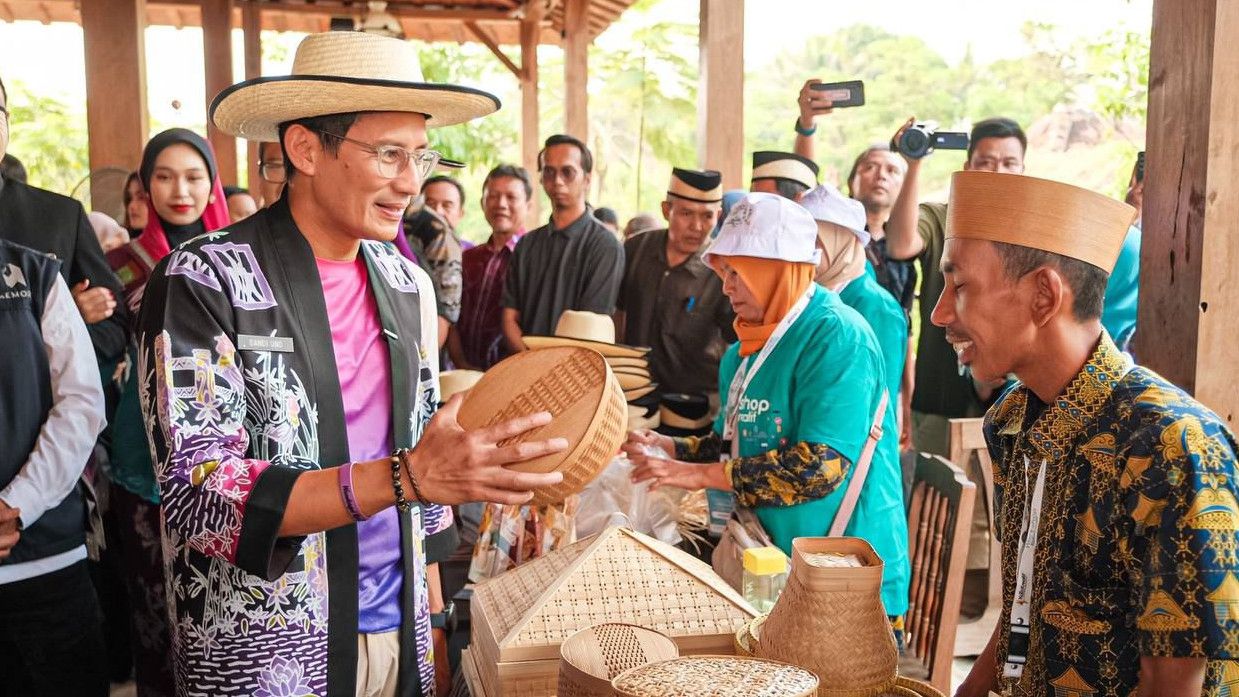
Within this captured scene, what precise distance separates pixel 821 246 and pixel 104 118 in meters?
4.36

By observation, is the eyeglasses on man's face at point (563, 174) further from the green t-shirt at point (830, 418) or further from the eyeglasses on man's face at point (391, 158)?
the eyeglasses on man's face at point (391, 158)

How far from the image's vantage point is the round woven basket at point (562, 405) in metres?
1.39

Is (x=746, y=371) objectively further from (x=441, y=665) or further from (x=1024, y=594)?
(x=1024, y=594)

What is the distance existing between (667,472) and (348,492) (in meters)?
1.05

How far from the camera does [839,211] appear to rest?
320 cm

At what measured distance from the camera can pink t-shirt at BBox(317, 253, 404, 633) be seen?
1.76 meters

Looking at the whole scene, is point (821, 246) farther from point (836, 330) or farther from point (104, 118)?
point (104, 118)

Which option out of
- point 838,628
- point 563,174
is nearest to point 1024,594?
point 838,628

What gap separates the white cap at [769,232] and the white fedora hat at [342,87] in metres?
0.92

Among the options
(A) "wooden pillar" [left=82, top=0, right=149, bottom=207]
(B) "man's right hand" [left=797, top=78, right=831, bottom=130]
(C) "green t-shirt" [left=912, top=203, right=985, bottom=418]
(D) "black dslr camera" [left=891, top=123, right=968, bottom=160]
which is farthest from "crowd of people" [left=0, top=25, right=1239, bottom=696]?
(A) "wooden pillar" [left=82, top=0, right=149, bottom=207]

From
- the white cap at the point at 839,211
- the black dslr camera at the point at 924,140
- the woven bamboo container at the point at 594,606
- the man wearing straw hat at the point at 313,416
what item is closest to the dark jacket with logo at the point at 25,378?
the man wearing straw hat at the point at 313,416

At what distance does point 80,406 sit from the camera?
2379 mm

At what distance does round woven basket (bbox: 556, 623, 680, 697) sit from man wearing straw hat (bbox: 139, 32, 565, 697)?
0.22 m

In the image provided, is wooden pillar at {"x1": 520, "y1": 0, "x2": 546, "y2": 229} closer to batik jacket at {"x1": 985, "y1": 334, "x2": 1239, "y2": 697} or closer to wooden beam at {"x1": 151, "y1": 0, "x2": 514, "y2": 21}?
wooden beam at {"x1": 151, "y1": 0, "x2": 514, "y2": 21}
